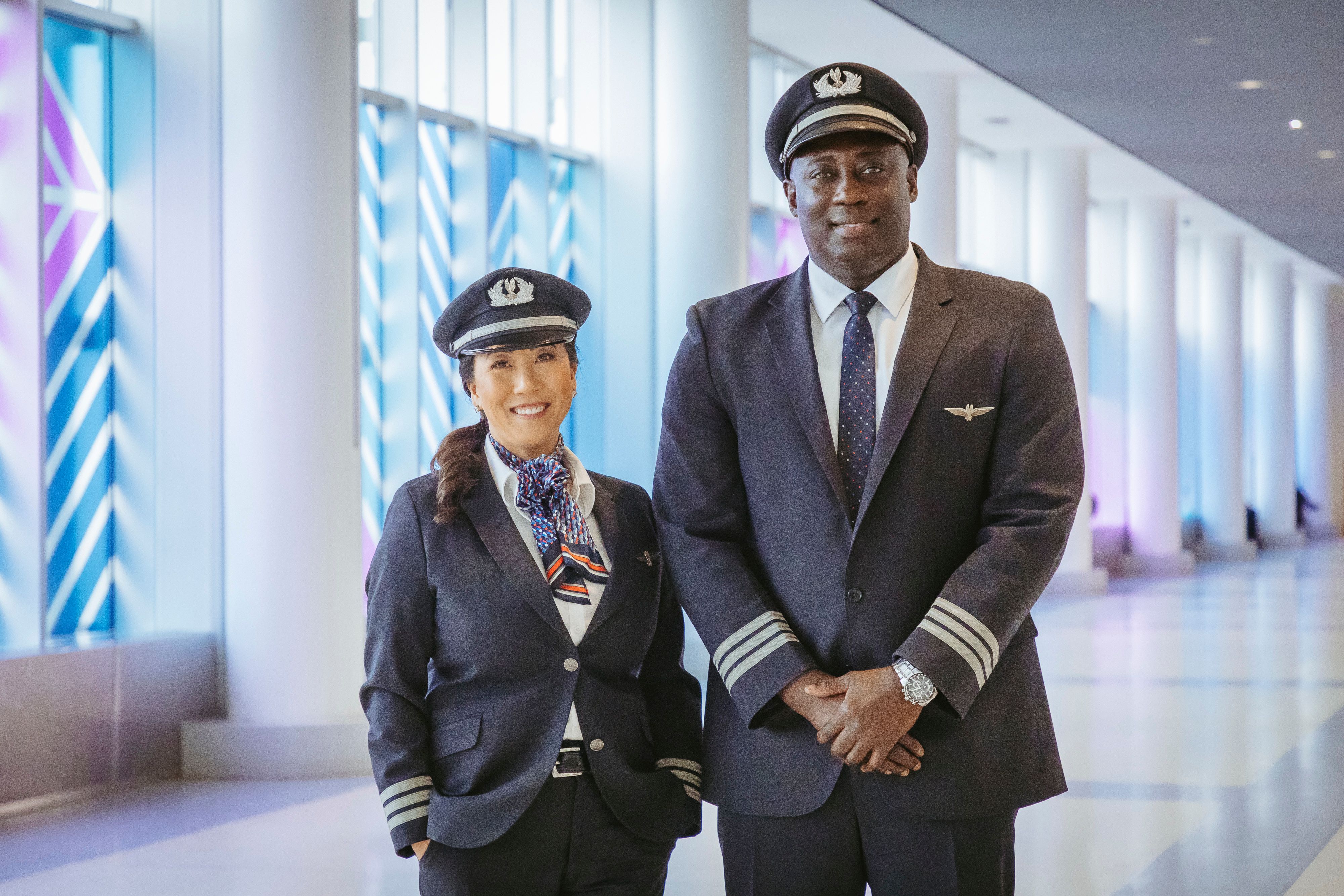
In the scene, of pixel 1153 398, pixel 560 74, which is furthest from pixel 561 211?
pixel 1153 398

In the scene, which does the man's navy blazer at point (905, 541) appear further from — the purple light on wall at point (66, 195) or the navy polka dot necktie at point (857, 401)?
the purple light on wall at point (66, 195)

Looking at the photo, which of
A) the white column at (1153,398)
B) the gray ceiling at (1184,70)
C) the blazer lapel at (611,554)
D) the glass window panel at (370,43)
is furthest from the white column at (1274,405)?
the blazer lapel at (611,554)

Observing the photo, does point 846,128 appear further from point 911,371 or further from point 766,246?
point 766,246

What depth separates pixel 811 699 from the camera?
2.07 meters

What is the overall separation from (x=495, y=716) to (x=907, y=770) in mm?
672

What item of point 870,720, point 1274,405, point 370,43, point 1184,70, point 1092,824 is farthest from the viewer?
point 1274,405

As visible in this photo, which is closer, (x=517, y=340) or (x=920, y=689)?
(x=920, y=689)

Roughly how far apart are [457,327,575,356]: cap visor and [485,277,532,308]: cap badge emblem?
0.17 feet

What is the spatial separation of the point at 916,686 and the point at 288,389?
477 centimetres

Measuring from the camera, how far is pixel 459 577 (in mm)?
2312

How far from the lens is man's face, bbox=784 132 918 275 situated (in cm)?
215

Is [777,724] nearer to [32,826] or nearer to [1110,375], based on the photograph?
[32,826]

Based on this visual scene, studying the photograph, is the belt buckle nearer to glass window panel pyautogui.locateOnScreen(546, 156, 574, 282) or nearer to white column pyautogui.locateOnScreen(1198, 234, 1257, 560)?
glass window panel pyautogui.locateOnScreen(546, 156, 574, 282)

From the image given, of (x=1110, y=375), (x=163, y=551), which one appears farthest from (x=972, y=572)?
(x=1110, y=375)
